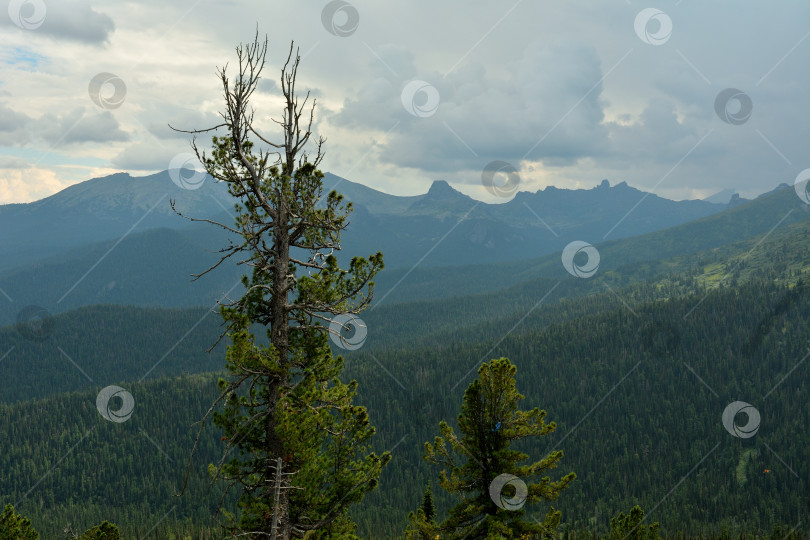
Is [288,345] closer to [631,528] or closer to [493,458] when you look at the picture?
[493,458]

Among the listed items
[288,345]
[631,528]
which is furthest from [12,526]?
[631,528]

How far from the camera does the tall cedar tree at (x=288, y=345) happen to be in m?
16.8

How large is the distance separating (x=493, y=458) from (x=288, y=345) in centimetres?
1026

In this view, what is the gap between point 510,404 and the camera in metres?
22.8

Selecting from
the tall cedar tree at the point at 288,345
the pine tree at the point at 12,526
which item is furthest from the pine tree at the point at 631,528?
the pine tree at the point at 12,526

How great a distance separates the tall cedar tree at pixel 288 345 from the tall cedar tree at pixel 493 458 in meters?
5.97

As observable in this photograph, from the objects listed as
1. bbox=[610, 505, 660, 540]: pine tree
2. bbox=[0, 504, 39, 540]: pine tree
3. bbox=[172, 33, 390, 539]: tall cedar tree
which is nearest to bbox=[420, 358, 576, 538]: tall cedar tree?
bbox=[172, 33, 390, 539]: tall cedar tree

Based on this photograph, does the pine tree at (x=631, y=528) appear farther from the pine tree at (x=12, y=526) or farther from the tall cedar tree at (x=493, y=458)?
the pine tree at (x=12, y=526)

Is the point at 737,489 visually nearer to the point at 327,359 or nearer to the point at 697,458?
the point at 697,458

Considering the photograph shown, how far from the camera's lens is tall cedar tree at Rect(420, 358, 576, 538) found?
2236 centimetres

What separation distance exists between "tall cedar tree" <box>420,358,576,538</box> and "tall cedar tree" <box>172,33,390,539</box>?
597 centimetres

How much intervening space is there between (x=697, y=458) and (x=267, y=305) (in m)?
197

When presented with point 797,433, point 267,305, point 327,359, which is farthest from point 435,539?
point 797,433

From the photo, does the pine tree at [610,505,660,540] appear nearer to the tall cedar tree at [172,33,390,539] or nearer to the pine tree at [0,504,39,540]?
the tall cedar tree at [172,33,390,539]
